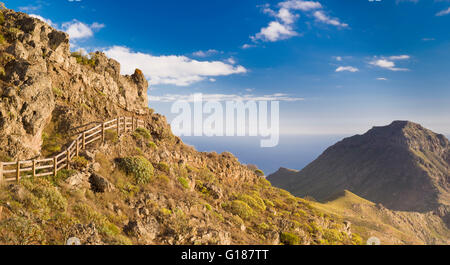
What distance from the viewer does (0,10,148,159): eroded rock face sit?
16391 mm

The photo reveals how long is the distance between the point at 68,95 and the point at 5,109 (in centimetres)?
741

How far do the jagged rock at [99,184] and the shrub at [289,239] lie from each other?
15.4 m

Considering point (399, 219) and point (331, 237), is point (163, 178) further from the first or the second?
point (399, 219)

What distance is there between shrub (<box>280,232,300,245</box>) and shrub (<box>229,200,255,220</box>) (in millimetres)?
3383

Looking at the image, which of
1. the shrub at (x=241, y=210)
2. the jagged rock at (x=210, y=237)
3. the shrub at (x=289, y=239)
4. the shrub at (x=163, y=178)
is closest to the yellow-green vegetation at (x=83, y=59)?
the shrub at (x=163, y=178)

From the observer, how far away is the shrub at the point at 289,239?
22273 mm

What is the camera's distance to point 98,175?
16.1m

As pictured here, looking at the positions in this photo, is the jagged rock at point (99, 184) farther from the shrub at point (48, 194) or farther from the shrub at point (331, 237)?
the shrub at point (331, 237)

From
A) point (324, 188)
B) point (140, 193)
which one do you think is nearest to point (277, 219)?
point (140, 193)

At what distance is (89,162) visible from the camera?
16688 mm

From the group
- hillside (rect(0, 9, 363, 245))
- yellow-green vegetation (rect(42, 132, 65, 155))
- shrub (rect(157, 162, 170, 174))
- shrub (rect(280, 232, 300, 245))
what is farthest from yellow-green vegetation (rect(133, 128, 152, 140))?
shrub (rect(280, 232, 300, 245))

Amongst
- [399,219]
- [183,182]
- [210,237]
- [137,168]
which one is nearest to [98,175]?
[137,168]

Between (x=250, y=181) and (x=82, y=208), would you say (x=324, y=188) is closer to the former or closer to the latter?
(x=250, y=181)

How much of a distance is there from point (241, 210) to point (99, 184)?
13.3m
